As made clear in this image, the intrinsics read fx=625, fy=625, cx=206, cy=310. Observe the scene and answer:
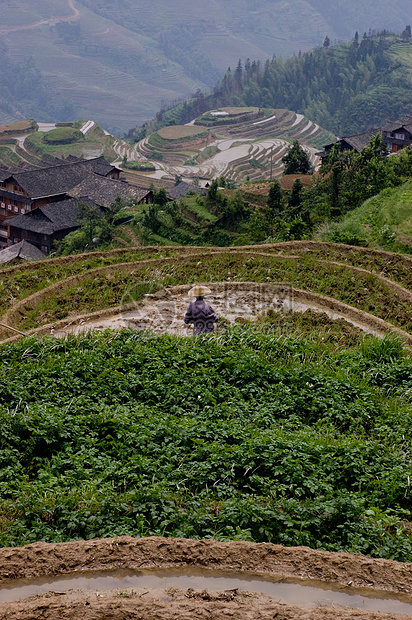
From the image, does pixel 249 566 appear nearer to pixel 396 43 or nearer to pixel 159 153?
pixel 159 153

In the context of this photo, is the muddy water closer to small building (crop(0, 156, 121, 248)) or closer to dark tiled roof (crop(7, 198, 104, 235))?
dark tiled roof (crop(7, 198, 104, 235))

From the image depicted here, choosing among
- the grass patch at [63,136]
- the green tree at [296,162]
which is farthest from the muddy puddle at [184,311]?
the grass patch at [63,136]

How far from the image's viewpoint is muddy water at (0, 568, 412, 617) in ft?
14.0

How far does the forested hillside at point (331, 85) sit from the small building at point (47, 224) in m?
81.0

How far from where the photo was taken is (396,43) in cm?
12975

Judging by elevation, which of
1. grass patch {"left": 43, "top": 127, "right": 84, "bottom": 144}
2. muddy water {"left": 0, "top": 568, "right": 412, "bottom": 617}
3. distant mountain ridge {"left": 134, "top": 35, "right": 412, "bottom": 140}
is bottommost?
grass patch {"left": 43, "top": 127, "right": 84, "bottom": 144}

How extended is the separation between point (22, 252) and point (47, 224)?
312cm

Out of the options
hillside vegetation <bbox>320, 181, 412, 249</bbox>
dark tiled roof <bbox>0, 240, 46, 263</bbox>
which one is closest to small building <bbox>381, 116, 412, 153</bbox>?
dark tiled roof <bbox>0, 240, 46, 263</bbox>

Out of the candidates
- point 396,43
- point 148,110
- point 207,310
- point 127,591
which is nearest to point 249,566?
point 127,591

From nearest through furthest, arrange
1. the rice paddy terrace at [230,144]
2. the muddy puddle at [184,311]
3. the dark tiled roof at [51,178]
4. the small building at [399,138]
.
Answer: the muddy puddle at [184,311] → the dark tiled roof at [51,178] → the small building at [399,138] → the rice paddy terrace at [230,144]

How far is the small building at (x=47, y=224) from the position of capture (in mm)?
40812

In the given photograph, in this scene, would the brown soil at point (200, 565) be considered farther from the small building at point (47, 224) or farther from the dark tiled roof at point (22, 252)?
the small building at point (47, 224)

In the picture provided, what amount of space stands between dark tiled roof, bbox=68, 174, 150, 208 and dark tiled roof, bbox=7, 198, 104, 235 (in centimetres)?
148

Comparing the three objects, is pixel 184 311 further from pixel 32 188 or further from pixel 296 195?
pixel 32 188
